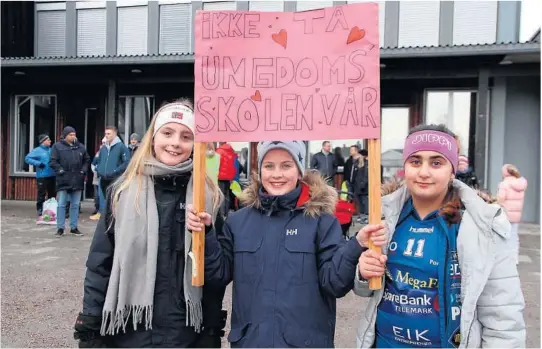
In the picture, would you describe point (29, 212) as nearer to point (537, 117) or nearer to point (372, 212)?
point (372, 212)

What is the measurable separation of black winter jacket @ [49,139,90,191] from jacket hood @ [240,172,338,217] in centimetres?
692

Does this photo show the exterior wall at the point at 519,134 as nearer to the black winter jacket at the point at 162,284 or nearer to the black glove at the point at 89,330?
the black winter jacket at the point at 162,284

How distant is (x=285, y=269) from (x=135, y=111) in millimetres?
13170

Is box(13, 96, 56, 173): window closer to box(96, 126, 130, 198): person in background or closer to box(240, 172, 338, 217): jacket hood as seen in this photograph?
box(96, 126, 130, 198): person in background

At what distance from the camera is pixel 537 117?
1204 cm

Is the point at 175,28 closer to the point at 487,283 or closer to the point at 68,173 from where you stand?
the point at 68,173

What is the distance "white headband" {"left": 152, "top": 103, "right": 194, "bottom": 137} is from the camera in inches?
91.7

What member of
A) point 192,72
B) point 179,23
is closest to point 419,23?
point 192,72

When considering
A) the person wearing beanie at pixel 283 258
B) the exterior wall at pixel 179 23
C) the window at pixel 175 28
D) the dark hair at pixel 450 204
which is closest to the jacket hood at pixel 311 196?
the person wearing beanie at pixel 283 258

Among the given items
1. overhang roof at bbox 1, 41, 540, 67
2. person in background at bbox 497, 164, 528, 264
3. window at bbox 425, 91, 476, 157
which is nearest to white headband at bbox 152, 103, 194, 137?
person in background at bbox 497, 164, 528, 264

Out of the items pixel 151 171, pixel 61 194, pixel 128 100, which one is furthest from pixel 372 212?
pixel 128 100

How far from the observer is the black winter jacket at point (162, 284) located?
7.23 feet

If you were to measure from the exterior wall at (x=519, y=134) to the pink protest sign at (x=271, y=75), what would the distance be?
11181 mm

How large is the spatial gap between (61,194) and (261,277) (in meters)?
7.29
